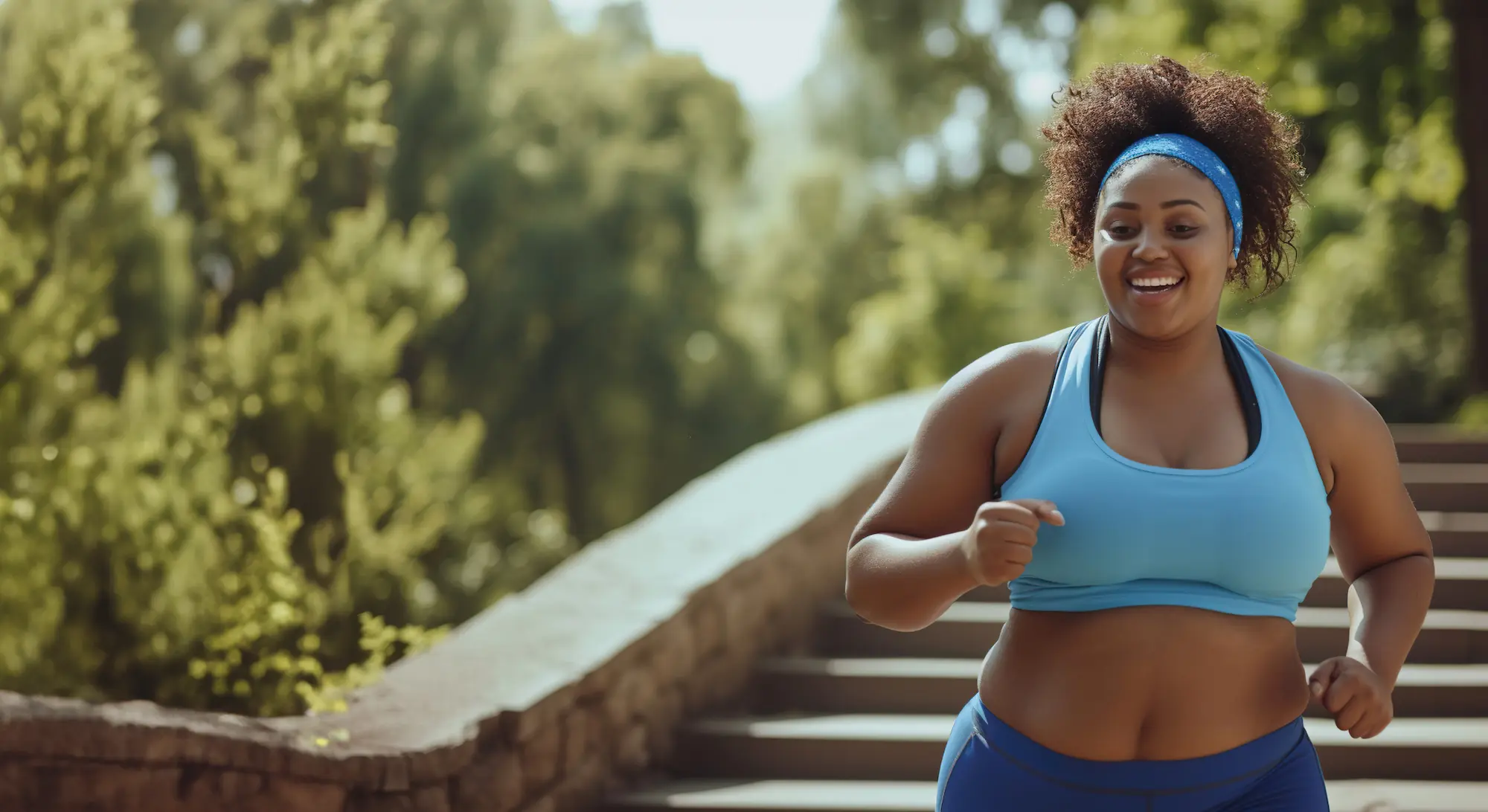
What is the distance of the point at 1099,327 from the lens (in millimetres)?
1926

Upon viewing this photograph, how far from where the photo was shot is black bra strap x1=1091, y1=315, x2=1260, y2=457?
1799 mm

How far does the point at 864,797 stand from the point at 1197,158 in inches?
110

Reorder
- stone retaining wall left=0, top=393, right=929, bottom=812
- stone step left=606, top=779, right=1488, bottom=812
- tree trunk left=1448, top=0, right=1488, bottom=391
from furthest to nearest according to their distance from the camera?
tree trunk left=1448, top=0, right=1488, bottom=391 → stone step left=606, top=779, right=1488, bottom=812 → stone retaining wall left=0, top=393, right=929, bottom=812

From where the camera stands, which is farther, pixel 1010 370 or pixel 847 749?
pixel 847 749

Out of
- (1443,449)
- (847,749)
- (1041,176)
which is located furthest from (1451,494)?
(1041,176)

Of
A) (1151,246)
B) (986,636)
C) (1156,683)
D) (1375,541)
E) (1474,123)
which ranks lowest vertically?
(986,636)

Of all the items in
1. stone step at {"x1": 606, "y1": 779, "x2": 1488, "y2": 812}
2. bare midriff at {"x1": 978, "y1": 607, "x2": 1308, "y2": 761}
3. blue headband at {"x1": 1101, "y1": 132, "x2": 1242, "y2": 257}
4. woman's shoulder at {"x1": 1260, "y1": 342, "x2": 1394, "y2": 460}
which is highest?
blue headband at {"x1": 1101, "y1": 132, "x2": 1242, "y2": 257}

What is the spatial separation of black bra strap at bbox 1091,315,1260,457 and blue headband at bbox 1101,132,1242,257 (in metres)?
0.13

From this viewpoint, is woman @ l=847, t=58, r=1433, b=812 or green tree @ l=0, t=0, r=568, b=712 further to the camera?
green tree @ l=0, t=0, r=568, b=712

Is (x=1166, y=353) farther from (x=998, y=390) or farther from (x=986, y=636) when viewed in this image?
(x=986, y=636)

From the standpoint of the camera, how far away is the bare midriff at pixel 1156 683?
5.67 feet

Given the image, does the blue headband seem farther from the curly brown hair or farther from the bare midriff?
the bare midriff

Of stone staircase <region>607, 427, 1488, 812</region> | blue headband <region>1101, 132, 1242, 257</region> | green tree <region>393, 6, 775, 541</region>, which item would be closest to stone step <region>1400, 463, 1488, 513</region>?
stone staircase <region>607, 427, 1488, 812</region>

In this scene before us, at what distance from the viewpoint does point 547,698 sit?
3.77 metres
